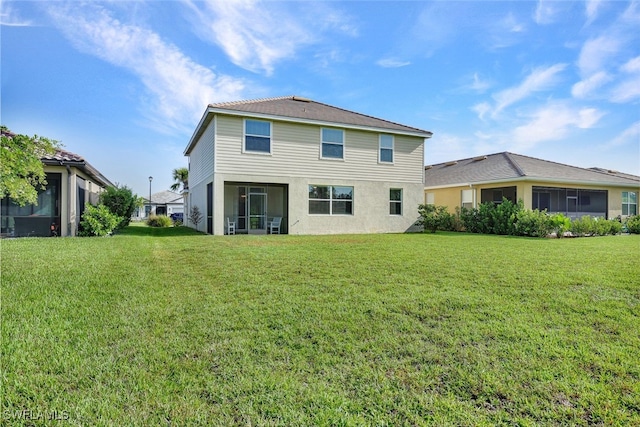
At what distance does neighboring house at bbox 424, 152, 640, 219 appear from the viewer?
18.9 metres

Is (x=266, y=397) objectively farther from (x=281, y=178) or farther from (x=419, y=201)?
(x=419, y=201)

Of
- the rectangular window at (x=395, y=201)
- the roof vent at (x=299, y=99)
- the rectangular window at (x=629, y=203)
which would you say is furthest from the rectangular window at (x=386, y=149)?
the rectangular window at (x=629, y=203)

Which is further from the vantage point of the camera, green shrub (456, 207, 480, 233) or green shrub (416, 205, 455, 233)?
green shrub (456, 207, 480, 233)

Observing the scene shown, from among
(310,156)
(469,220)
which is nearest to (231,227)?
(310,156)

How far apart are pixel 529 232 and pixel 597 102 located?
21.1 feet

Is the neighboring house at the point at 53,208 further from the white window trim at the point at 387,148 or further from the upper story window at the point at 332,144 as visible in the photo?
A: the white window trim at the point at 387,148

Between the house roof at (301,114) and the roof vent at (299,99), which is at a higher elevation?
the roof vent at (299,99)

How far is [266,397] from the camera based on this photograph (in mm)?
2527

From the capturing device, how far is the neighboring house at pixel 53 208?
12.2m

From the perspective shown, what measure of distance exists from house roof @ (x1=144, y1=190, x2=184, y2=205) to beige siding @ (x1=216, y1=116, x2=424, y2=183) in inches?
1663

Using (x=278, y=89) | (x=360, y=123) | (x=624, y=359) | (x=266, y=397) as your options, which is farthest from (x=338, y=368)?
(x=278, y=89)

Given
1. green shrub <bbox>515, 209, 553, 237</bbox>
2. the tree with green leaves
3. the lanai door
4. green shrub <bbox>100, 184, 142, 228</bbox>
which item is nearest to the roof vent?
the lanai door

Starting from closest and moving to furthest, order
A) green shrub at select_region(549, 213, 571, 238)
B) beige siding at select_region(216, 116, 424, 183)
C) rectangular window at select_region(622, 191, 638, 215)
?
beige siding at select_region(216, 116, 424, 183) < green shrub at select_region(549, 213, 571, 238) < rectangular window at select_region(622, 191, 638, 215)

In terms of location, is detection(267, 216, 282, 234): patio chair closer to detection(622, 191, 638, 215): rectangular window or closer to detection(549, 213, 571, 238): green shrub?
detection(549, 213, 571, 238): green shrub
